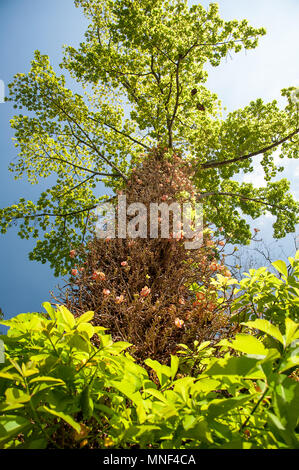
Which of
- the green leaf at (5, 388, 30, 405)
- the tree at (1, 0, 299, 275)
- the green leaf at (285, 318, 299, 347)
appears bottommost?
the green leaf at (5, 388, 30, 405)

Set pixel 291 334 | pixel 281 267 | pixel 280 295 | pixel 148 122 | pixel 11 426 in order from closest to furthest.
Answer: pixel 11 426 → pixel 291 334 → pixel 281 267 → pixel 280 295 → pixel 148 122

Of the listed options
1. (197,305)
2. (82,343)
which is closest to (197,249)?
(197,305)

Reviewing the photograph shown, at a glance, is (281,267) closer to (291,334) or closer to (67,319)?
(291,334)

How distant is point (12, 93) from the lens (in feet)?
30.5

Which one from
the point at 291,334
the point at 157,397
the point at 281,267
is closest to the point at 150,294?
the point at 281,267

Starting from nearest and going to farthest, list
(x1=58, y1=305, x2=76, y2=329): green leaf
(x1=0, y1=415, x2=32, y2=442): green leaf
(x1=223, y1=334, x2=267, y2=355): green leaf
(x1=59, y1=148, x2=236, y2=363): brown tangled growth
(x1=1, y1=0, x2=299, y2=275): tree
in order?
(x1=0, y1=415, x2=32, y2=442): green leaf → (x1=223, y1=334, x2=267, y2=355): green leaf → (x1=58, y1=305, x2=76, y2=329): green leaf → (x1=59, y1=148, x2=236, y2=363): brown tangled growth → (x1=1, y1=0, x2=299, y2=275): tree

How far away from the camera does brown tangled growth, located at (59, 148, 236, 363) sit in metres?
2.12

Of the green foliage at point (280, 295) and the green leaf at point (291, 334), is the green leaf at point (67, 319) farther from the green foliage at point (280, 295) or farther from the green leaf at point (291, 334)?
the green foliage at point (280, 295)

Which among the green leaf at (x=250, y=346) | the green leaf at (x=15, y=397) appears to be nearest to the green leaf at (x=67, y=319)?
the green leaf at (x=15, y=397)

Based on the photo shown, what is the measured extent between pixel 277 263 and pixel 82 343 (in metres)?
1.11

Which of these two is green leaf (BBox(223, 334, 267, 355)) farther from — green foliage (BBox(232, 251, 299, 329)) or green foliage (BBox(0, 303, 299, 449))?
green foliage (BBox(232, 251, 299, 329))

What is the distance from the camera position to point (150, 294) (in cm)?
254

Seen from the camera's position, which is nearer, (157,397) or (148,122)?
(157,397)

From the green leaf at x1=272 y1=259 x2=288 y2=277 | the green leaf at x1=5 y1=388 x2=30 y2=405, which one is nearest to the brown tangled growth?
the green leaf at x1=272 y1=259 x2=288 y2=277
